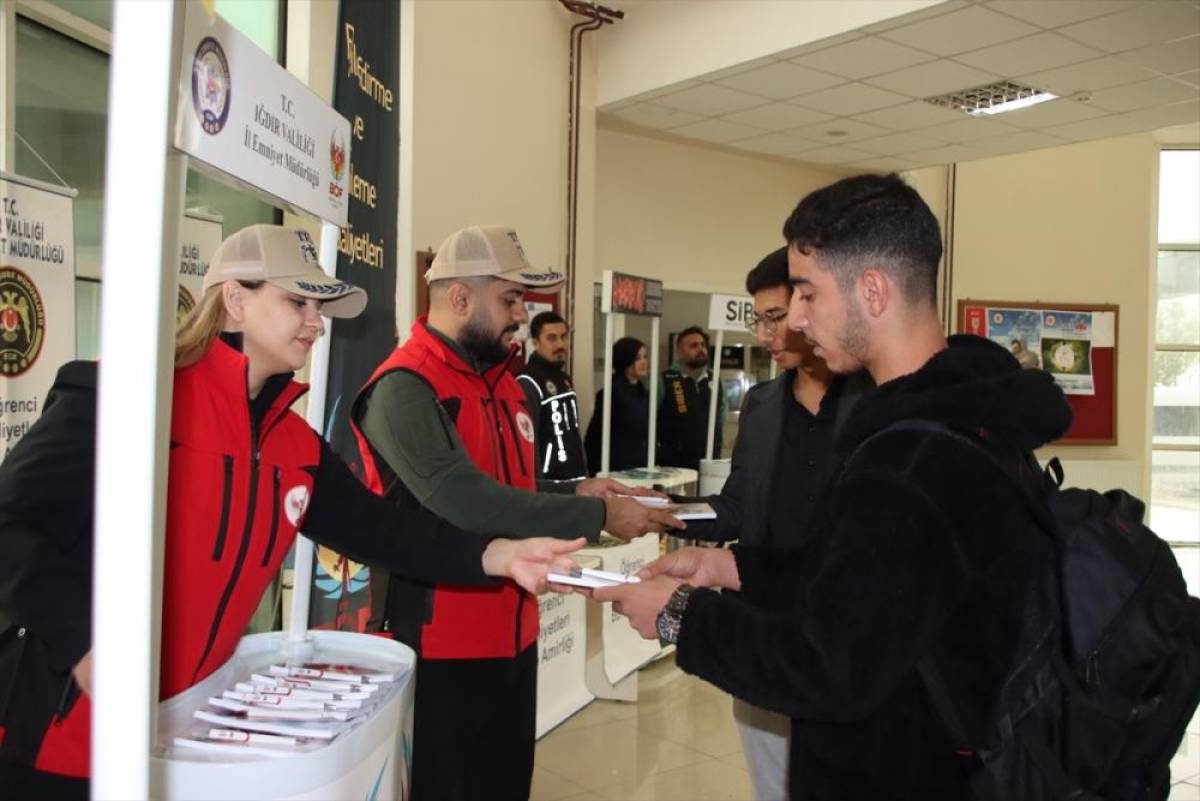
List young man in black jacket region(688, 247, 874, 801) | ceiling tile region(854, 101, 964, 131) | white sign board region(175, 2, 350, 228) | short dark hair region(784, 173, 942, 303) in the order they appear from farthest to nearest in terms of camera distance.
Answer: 1. ceiling tile region(854, 101, 964, 131)
2. young man in black jacket region(688, 247, 874, 801)
3. short dark hair region(784, 173, 942, 303)
4. white sign board region(175, 2, 350, 228)

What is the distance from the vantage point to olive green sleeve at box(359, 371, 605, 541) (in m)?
2.03

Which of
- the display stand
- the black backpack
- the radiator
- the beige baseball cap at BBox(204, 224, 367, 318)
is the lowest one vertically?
the radiator

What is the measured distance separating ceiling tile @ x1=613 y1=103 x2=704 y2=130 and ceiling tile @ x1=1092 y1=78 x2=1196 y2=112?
279 cm

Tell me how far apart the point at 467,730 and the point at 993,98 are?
6139mm

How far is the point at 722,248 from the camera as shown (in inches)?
354

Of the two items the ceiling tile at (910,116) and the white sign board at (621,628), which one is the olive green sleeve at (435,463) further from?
the ceiling tile at (910,116)

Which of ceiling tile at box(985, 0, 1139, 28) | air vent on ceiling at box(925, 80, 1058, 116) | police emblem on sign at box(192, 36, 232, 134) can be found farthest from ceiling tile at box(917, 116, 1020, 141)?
police emblem on sign at box(192, 36, 232, 134)

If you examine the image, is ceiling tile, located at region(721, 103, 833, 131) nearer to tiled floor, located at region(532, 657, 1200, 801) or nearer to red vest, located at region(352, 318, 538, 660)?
tiled floor, located at region(532, 657, 1200, 801)

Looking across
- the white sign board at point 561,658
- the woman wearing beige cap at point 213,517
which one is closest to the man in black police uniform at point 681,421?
the white sign board at point 561,658

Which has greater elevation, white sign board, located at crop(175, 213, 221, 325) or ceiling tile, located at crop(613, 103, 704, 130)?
ceiling tile, located at crop(613, 103, 704, 130)

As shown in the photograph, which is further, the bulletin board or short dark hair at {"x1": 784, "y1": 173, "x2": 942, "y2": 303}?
the bulletin board

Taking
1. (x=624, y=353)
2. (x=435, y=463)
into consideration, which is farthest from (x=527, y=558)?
(x=624, y=353)

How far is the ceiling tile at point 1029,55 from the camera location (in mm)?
5488

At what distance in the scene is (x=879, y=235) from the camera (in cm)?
136
